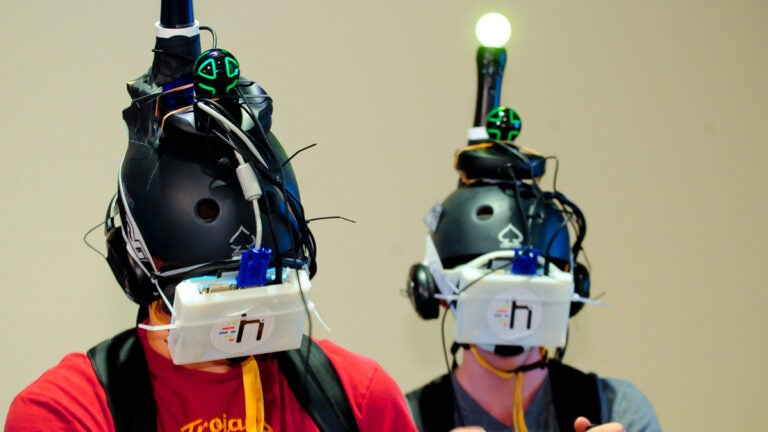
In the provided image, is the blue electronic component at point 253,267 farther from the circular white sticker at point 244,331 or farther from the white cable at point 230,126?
the white cable at point 230,126

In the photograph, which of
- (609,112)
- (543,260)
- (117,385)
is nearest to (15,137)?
(117,385)

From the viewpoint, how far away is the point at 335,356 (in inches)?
66.5

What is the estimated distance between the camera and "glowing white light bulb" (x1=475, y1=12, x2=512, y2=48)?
2.34m

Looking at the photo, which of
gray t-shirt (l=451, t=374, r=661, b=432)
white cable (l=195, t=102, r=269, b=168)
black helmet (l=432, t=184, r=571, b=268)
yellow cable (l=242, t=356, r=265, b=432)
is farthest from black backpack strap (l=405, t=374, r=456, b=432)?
white cable (l=195, t=102, r=269, b=168)

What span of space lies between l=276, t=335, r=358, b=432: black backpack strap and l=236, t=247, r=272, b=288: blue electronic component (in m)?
0.20

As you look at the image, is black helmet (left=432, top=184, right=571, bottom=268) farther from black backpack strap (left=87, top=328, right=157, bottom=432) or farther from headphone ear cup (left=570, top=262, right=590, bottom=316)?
black backpack strap (left=87, top=328, right=157, bottom=432)

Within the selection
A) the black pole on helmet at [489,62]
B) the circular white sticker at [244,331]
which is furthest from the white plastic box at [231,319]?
the black pole on helmet at [489,62]

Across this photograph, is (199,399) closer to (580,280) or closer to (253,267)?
(253,267)

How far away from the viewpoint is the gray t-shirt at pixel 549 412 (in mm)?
2072

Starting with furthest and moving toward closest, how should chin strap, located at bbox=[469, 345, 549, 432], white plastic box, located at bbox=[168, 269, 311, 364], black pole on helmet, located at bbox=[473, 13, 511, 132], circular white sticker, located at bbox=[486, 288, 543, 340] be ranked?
black pole on helmet, located at bbox=[473, 13, 511, 132]
chin strap, located at bbox=[469, 345, 549, 432]
circular white sticker, located at bbox=[486, 288, 543, 340]
white plastic box, located at bbox=[168, 269, 311, 364]

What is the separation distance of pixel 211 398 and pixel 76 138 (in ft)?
2.66

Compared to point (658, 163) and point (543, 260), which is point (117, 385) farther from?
point (658, 163)

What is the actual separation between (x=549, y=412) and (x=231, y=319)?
92 centimetres

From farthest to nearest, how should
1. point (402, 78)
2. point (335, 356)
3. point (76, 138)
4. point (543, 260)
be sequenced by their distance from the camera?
1. point (402, 78)
2. point (76, 138)
3. point (543, 260)
4. point (335, 356)
